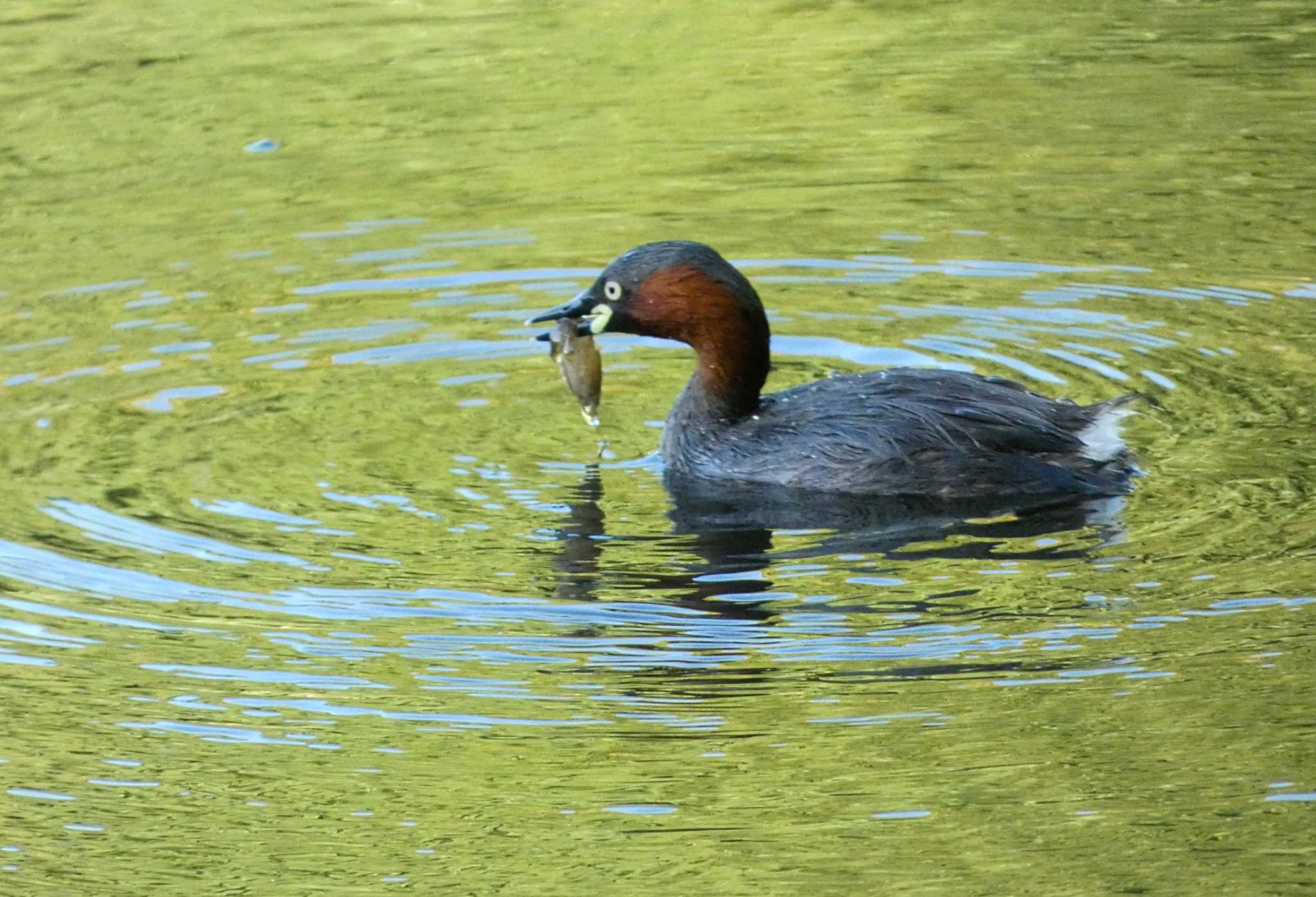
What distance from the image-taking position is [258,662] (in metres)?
6.38

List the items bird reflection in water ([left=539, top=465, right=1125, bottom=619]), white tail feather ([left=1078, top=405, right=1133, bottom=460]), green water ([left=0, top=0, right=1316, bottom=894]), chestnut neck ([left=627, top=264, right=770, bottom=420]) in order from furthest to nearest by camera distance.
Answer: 1. chestnut neck ([left=627, top=264, right=770, bottom=420])
2. white tail feather ([left=1078, top=405, right=1133, bottom=460])
3. bird reflection in water ([left=539, top=465, right=1125, bottom=619])
4. green water ([left=0, top=0, right=1316, bottom=894])

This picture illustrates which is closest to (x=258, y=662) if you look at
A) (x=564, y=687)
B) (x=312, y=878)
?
(x=564, y=687)

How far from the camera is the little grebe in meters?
7.72

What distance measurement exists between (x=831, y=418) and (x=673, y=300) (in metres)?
0.83

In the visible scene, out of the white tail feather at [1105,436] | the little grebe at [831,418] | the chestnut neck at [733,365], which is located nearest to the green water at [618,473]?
the white tail feather at [1105,436]

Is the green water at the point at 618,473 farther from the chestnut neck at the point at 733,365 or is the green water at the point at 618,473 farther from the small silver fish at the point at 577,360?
the chestnut neck at the point at 733,365

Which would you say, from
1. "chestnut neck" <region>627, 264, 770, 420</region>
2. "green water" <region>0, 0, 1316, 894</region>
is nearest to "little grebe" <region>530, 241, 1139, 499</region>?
"chestnut neck" <region>627, 264, 770, 420</region>

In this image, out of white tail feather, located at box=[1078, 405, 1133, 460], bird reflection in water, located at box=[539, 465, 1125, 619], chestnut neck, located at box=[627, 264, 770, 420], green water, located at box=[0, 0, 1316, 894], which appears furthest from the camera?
chestnut neck, located at box=[627, 264, 770, 420]

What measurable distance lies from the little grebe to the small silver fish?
6cm

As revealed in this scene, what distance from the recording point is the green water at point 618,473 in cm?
525

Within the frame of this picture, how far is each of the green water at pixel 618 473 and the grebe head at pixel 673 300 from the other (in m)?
0.52

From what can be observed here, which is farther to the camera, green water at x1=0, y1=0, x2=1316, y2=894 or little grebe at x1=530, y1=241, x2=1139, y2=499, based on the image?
little grebe at x1=530, y1=241, x2=1139, y2=499

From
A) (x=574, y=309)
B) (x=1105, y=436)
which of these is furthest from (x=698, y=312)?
(x=1105, y=436)

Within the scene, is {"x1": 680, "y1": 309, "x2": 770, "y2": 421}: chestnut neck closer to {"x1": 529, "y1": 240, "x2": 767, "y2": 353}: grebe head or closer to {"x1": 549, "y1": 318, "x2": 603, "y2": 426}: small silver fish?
{"x1": 529, "y1": 240, "x2": 767, "y2": 353}: grebe head
